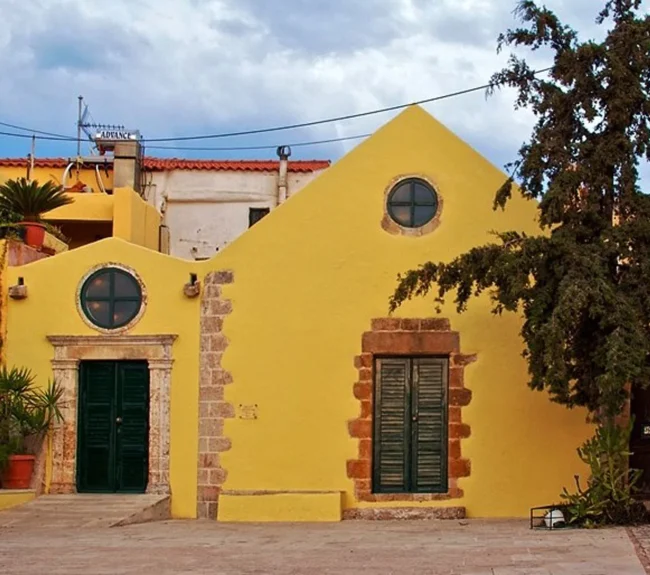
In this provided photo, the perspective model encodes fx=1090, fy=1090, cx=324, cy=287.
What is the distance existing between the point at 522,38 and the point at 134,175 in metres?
11.8

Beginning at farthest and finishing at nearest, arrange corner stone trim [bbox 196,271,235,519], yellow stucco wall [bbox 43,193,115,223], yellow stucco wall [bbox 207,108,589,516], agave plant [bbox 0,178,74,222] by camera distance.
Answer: yellow stucco wall [bbox 43,193,115,223] → agave plant [bbox 0,178,74,222] → corner stone trim [bbox 196,271,235,519] → yellow stucco wall [bbox 207,108,589,516]

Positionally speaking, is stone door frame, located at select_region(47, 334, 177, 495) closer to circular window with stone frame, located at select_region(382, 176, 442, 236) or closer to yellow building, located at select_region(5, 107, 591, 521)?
yellow building, located at select_region(5, 107, 591, 521)

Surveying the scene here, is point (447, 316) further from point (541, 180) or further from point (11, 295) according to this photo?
point (11, 295)

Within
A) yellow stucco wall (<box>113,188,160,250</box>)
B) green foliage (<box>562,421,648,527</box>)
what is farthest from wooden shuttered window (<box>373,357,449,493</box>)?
yellow stucco wall (<box>113,188,160,250</box>)

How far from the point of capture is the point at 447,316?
1395 centimetres

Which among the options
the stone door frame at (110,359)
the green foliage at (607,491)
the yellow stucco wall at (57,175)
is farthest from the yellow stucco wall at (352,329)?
the yellow stucco wall at (57,175)

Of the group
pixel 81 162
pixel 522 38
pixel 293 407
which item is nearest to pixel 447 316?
pixel 293 407

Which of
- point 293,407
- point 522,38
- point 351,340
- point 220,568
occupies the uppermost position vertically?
point 522,38

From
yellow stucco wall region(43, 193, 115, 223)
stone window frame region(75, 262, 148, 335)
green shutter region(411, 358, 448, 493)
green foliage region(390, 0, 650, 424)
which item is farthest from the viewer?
yellow stucco wall region(43, 193, 115, 223)

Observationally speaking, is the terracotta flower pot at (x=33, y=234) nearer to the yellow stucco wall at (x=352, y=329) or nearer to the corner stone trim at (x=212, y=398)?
the corner stone trim at (x=212, y=398)

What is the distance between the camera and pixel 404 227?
1414 centimetres

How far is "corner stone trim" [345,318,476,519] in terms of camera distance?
541 inches

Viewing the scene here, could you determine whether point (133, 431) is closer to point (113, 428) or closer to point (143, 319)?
point (113, 428)

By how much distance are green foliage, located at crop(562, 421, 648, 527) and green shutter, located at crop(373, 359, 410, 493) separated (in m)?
2.46
